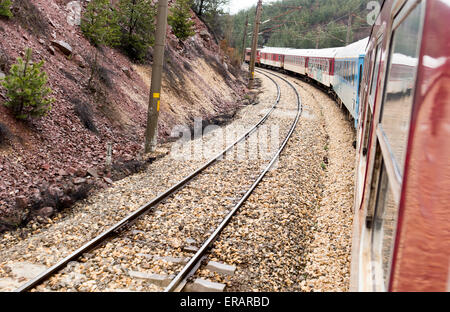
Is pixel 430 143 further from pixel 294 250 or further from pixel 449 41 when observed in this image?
pixel 294 250

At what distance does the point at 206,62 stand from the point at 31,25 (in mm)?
14634

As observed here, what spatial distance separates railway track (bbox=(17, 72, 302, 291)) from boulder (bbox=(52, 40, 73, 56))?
6033 mm

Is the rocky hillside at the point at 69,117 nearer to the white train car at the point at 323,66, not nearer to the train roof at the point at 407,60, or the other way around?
the train roof at the point at 407,60

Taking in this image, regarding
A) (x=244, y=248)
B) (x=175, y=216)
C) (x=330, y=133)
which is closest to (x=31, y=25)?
(x=175, y=216)

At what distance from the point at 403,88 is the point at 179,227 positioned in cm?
480

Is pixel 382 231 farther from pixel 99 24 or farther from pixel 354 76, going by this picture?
pixel 99 24

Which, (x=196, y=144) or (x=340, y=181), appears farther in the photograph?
(x=196, y=144)

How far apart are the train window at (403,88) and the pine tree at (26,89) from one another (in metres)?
6.72

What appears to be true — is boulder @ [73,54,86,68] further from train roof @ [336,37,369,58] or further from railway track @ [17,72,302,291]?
train roof @ [336,37,369,58]

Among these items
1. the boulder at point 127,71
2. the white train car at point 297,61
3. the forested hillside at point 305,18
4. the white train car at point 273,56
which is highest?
the forested hillside at point 305,18

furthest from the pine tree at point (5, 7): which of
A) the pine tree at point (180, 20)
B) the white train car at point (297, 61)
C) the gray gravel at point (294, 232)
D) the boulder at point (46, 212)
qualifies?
the white train car at point (297, 61)

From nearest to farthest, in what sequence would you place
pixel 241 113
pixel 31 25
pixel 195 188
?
pixel 195 188 < pixel 31 25 < pixel 241 113

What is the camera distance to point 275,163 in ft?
34.6

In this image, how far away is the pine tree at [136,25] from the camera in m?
15.1
